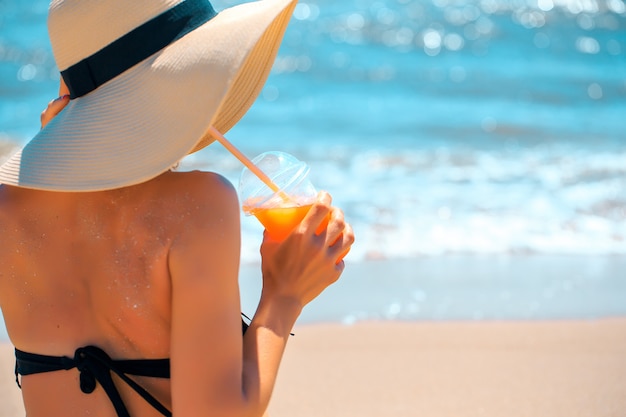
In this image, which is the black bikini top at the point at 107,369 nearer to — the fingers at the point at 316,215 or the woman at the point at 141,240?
the woman at the point at 141,240

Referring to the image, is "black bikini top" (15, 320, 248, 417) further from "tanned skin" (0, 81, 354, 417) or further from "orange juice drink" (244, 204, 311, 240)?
"orange juice drink" (244, 204, 311, 240)

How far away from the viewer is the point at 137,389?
4.88ft

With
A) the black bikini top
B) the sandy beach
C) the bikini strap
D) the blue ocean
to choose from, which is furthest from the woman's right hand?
the blue ocean

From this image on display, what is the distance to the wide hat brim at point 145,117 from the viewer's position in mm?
1312

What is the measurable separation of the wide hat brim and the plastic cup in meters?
0.34

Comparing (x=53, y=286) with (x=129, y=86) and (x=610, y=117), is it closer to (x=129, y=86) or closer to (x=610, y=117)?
(x=129, y=86)

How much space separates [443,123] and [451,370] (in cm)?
535

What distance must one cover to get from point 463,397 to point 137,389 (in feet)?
5.71

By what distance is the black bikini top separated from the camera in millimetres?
1459

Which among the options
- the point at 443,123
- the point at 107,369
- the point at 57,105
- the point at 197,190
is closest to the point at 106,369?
the point at 107,369

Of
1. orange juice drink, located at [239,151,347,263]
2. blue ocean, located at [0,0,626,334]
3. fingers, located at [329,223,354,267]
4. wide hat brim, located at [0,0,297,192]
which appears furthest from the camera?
blue ocean, located at [0,0,626,334]

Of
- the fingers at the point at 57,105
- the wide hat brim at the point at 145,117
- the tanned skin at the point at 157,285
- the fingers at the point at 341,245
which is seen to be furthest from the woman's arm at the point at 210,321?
the fingers at the point at 57,105

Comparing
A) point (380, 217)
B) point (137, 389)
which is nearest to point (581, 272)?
point (380, 217)

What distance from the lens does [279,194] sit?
5.56 ft
